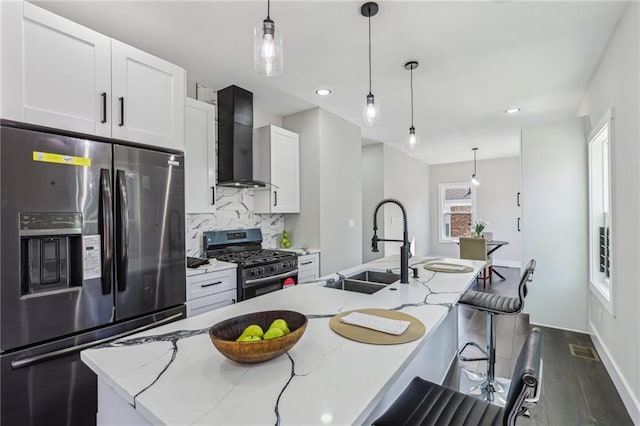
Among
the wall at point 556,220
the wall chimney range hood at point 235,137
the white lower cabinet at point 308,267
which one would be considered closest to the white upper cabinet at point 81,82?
the wall chimney range hood at point 235,137

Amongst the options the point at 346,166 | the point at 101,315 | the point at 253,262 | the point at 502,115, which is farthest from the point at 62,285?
the point at 502,115

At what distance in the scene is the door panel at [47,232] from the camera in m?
1.43

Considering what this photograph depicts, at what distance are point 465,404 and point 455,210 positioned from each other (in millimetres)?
7974

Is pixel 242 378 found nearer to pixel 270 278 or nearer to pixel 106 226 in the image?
pixel 106 226

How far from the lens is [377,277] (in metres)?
2.21

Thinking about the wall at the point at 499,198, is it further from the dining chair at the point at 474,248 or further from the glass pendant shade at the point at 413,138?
the glass pendant shade at the point at 413,138

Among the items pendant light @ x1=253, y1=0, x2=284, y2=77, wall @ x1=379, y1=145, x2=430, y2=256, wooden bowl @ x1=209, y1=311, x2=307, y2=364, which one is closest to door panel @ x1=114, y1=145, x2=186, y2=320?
pendant light @ x1=253, y1=0, x2=284, y2=77

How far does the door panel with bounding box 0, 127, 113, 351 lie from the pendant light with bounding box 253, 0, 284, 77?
1087 mm

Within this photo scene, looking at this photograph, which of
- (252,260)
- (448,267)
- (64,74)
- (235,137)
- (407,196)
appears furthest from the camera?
(407,196)

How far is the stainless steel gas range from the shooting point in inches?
106

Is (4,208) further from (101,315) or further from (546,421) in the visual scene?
(546,421)

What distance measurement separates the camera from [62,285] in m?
1.61

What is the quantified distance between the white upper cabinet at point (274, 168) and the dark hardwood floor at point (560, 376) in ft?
7.74

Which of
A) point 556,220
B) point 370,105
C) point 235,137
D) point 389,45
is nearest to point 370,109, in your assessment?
point 370,105
